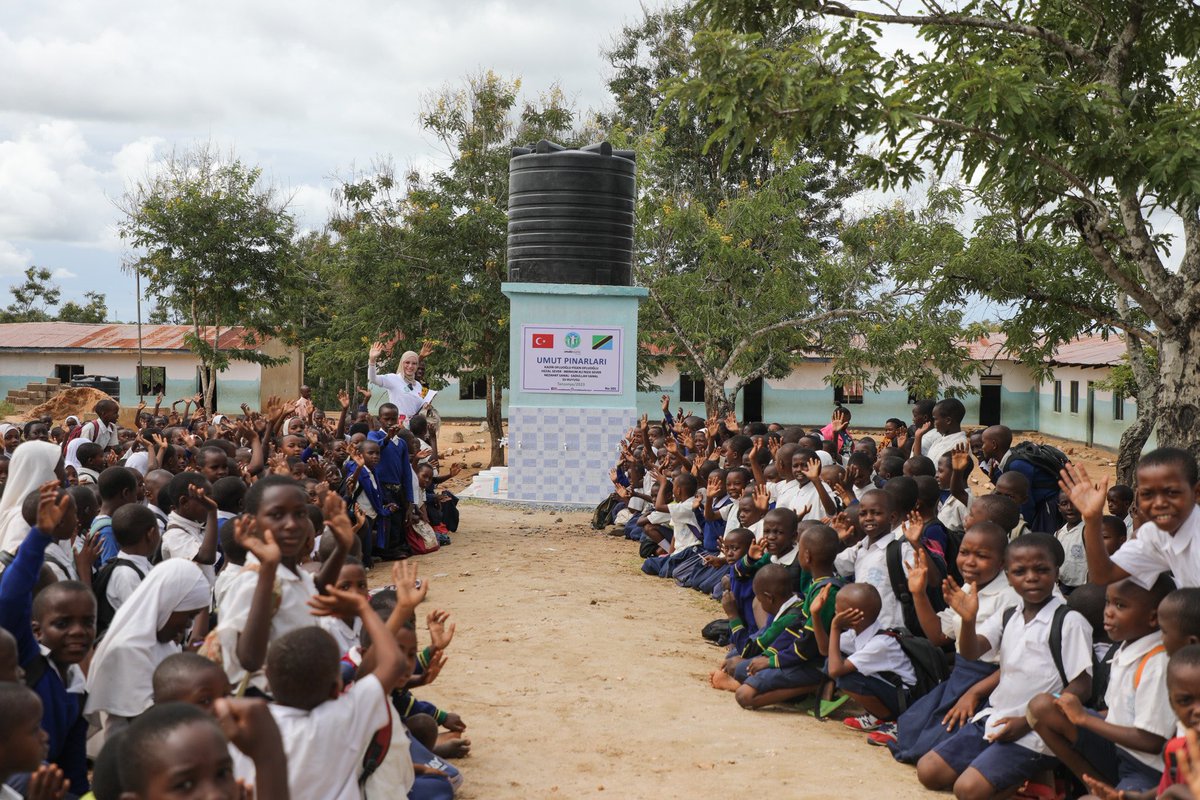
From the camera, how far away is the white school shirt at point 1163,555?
163 inches

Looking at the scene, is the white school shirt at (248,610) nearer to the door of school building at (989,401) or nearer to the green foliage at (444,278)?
the green foliage at (444,278)

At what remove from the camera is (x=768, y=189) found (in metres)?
17.0

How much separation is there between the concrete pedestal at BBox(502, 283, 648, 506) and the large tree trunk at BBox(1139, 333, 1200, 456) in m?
6.98

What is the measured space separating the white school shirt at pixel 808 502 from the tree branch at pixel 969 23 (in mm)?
3053

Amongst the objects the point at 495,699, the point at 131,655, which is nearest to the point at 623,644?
the point at 495,699

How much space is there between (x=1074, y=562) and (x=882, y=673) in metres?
1.46

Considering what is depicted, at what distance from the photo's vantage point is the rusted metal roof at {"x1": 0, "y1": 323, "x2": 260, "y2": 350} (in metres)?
32.2

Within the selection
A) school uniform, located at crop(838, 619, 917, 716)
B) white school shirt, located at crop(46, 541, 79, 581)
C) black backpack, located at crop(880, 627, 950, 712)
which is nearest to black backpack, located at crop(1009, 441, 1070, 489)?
black backpack, located at crop(880, 627, 950, 712)

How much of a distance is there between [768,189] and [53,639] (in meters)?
14.7

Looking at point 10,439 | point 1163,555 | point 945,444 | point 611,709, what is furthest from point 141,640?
point 10,439

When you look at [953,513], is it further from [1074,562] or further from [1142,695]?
[1142,695]

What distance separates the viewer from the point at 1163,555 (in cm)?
422

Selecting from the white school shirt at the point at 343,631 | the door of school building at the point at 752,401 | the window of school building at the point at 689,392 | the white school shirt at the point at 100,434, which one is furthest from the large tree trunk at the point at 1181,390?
the door of school building at the point at 752,401

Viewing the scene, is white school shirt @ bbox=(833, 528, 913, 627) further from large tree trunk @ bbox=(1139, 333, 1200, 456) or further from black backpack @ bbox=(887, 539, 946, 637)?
large tree trunk @ bbox=(1139, 333, 1200, 456)
